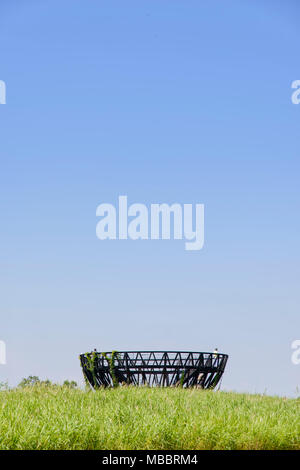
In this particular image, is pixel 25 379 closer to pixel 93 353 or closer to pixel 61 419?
pixel 93 353

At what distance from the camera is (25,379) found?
3531 cm

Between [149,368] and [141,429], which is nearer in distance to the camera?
[141,429]

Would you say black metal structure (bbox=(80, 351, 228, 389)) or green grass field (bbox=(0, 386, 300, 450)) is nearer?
green grass field (bbox=(0, 386, 300, 450))

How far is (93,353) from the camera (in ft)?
68.1

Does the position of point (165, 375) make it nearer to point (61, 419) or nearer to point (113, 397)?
point (113, 397)

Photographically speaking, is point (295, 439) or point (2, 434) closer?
point (2, 434)

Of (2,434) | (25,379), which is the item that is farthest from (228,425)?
(25,379)

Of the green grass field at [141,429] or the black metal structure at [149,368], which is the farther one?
the black metal structure at [149,368]
